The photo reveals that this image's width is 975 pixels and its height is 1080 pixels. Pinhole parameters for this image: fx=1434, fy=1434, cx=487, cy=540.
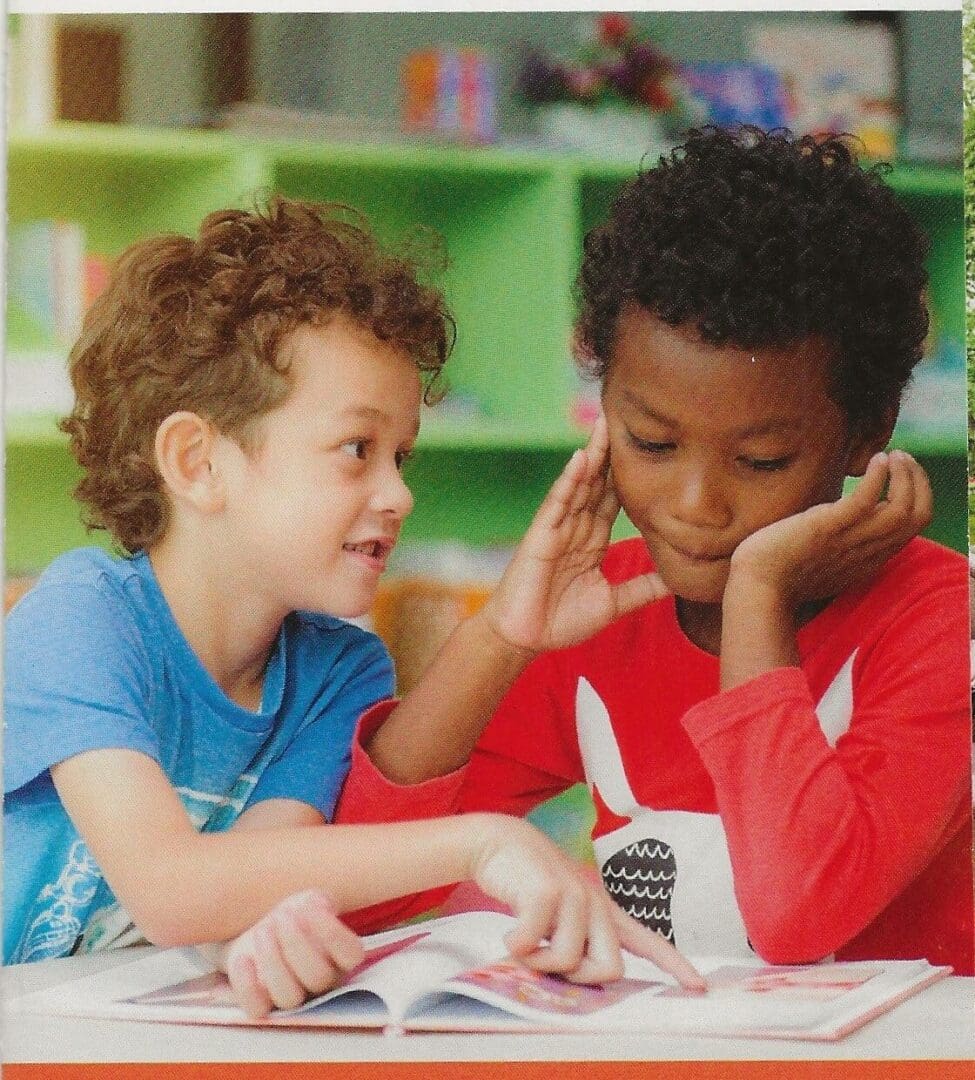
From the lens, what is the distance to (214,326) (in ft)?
4.34

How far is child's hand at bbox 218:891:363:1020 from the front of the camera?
1.18 m

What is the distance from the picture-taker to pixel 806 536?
4.24ft

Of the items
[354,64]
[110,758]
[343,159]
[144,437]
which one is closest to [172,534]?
[144,437]

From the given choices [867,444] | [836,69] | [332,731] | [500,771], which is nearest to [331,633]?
[332,731]

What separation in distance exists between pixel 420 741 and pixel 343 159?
566 millimetres

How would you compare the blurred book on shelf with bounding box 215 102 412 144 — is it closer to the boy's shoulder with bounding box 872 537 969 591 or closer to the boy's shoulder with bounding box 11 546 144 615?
→ the boy's shoulder with bounding box 11 546 144 615

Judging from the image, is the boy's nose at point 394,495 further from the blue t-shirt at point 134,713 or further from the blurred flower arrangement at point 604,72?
the blurred flower arrangement at point 604,72

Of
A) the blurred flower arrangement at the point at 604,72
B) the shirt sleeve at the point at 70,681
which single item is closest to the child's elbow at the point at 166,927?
the shirt sleeve at the point at 70,681

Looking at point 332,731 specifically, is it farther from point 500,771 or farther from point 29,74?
point 29,74

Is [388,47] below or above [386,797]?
above

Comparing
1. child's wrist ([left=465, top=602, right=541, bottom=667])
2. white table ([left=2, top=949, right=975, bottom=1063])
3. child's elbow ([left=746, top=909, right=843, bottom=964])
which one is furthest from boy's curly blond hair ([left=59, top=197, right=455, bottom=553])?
child's elbow ([left=746, top=909, right=843, bottom=964])

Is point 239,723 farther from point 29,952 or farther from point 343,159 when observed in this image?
point 343,159

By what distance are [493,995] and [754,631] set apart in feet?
1.27

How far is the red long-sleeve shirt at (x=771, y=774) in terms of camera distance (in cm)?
123
